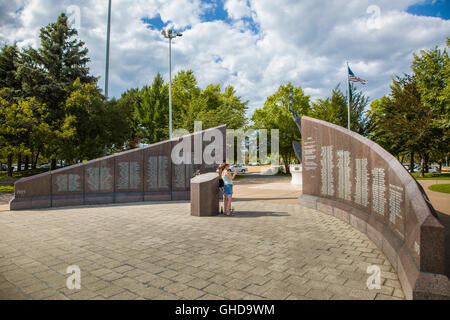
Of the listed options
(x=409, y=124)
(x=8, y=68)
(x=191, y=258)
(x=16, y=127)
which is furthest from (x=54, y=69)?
(x=409, y=124)

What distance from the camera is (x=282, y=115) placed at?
35.1 metres

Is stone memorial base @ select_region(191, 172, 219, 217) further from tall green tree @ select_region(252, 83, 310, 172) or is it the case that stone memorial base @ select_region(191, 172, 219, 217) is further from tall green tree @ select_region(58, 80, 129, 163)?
tall green tree @ select_region(252, 83, 310, 172)

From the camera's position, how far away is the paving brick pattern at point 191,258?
3.52 metres

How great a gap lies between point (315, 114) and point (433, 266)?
33445mm

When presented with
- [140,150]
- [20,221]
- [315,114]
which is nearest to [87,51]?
[140,150]

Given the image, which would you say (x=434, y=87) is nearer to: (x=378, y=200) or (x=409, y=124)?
(x=409, y=124)

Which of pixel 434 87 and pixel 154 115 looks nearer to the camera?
pixel 434 87

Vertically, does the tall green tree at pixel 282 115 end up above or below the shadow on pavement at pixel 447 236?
above

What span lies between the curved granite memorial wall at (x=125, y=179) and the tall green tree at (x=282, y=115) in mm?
23321

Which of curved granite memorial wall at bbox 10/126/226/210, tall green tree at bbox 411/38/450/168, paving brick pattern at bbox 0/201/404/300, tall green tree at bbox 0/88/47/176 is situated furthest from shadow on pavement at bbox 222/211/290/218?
tall green tree at bbox 411/38/450/168

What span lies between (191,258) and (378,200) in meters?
4.24

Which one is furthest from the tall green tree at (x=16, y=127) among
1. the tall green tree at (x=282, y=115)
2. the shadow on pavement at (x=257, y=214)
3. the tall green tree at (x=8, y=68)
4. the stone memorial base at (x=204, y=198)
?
the tall green tree at (x=282, y=115)

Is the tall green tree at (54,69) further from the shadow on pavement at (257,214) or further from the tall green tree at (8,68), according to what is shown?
the shadow on pavement at (257,214)
